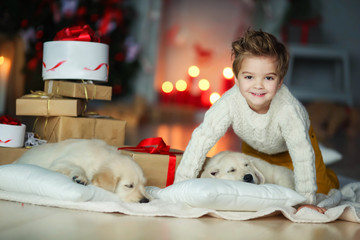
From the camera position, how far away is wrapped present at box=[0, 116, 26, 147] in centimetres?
242

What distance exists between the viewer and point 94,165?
2.08m

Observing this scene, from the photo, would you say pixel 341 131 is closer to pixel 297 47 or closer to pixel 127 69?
pixel 297 47

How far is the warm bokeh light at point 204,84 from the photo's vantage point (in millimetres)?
8727

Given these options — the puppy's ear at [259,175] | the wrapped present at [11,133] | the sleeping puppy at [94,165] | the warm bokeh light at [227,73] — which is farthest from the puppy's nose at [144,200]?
the warm bokeh light at [227,73]

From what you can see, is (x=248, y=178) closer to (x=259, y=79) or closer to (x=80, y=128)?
(x=259, y=79)

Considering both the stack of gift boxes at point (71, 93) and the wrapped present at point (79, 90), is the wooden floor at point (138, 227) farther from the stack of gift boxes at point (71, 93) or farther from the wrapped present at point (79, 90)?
the wrapped present at point (79, 90)

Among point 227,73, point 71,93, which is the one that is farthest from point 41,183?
point 227,73

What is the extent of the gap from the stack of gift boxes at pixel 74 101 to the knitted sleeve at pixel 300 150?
0.58 metres

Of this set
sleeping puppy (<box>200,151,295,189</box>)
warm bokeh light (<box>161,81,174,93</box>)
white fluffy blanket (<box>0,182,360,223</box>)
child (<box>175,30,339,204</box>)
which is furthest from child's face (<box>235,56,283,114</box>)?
warm bokeh light (<box>161,81,174,93</box>)

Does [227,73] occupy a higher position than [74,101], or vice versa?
[227,73]

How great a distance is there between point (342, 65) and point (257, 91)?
19.9 ft

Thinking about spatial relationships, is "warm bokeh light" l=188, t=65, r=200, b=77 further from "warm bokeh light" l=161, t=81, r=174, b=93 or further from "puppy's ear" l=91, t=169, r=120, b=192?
"puppy's ear" l=91, t=169, r=120, b=192

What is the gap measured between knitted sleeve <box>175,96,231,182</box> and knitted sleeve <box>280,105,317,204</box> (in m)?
0.30

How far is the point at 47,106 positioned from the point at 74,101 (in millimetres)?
149
